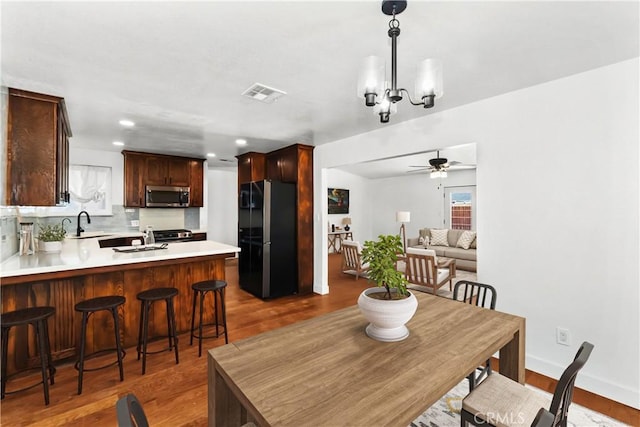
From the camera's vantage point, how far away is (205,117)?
3.27 metres

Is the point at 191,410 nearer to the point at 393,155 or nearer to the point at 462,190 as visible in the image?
the point at 393,155

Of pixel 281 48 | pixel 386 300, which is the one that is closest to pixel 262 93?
pixel 281 48

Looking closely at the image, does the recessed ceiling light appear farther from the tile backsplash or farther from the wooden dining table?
the wooden dining table

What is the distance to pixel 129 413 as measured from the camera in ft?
2.40

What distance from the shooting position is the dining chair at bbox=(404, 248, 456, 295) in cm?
452

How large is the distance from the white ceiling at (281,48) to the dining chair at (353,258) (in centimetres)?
325

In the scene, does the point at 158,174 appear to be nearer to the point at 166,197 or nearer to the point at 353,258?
the point at 166,197

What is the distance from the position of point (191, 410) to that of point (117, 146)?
4.35m

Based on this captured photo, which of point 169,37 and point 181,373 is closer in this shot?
point 169,37

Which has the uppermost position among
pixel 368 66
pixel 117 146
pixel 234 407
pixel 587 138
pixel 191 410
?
pixel 117 146

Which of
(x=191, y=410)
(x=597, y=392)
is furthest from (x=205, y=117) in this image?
(x=597, y=392)

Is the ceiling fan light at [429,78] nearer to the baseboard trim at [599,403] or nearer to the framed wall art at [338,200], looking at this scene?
the baseboard trim at [599,403]

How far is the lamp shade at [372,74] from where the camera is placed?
1.46 metres

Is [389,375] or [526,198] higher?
[526,198]
